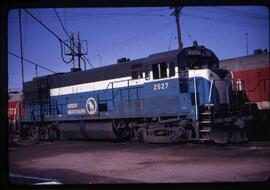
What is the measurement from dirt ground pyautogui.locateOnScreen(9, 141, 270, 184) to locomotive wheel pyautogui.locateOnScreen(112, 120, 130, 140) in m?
2.07

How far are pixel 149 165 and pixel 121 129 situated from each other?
689 centimetres

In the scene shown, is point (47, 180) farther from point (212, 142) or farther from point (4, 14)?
point (212, 142)

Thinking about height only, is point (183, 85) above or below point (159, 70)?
below

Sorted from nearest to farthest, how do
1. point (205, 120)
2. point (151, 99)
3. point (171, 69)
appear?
point (205, 120)
point (171, 69)
point (151, 99)

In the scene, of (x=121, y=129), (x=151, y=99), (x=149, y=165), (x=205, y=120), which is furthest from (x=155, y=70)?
(x=149, y=165)

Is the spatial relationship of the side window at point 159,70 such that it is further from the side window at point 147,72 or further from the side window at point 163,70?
the side window at point 147,72

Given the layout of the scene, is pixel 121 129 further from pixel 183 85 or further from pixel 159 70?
pixel 183 85

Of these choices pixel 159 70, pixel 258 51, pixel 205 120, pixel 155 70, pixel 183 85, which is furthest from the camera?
pixel 258 51

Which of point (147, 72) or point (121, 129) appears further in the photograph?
point (121, 129)

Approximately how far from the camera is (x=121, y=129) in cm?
1791

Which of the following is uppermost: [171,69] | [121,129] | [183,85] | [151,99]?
[171,69]


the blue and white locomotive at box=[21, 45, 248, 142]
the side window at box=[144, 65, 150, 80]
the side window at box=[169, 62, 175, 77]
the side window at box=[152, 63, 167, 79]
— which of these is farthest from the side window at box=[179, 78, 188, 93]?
the side window at box=[144, 65, 150, 80]
